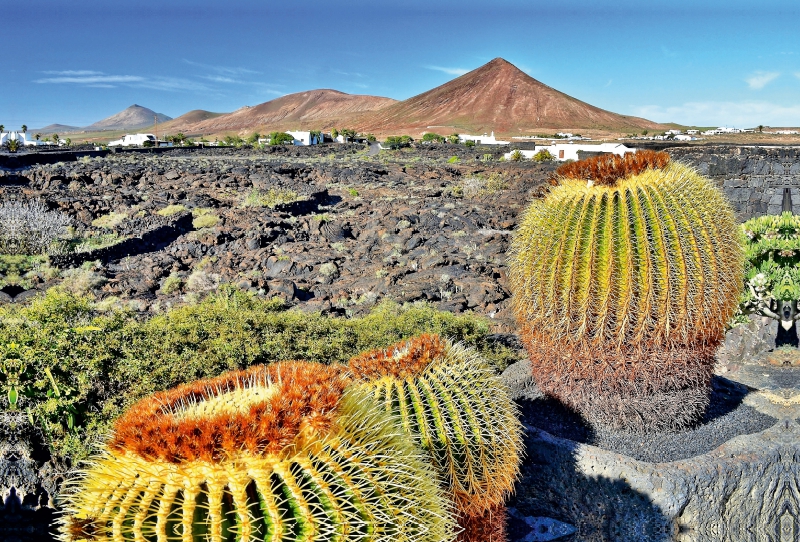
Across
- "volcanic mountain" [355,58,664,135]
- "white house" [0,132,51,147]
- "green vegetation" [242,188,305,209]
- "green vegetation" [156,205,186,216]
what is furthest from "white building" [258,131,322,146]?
"green vegetation" [156,205,186,216]

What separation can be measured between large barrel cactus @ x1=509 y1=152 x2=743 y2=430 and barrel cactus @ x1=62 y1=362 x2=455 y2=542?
7.42ft

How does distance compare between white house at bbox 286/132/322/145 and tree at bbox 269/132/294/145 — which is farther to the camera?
white house at bbox 286/132/322/145

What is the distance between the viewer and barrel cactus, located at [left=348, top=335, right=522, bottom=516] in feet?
8.87

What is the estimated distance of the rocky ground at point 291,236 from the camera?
10.6 m

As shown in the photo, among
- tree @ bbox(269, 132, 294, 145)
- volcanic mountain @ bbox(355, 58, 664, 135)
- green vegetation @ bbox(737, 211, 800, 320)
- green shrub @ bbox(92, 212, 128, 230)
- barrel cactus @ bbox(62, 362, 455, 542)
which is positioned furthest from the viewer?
volcanic mountain @ bbox(355, 58, 664, 135)

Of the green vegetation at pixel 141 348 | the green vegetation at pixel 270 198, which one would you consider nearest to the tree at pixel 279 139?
the green vegetation at pixel 270 198

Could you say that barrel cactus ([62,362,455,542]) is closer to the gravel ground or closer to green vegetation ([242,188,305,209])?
the gravel ground

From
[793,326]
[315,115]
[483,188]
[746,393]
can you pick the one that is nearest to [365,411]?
[746,393]

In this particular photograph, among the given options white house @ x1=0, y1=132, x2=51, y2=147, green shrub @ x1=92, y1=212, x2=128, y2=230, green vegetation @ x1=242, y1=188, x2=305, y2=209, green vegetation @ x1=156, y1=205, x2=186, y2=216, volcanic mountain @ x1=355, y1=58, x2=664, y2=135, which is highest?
volcanic mountain @ x1=355, y1=58, x2=664, y2=135

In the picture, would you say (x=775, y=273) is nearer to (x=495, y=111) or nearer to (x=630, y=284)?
(x=630, y=284)

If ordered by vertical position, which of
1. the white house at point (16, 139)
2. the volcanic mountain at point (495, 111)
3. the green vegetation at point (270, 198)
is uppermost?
the volcanic mountain at point (495, 111)

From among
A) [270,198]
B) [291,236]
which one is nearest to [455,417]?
[291,236]

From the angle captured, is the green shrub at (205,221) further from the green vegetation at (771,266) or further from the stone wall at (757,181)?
the green vegetation at (771,266)

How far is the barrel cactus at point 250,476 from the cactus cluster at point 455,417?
692 millimetres
